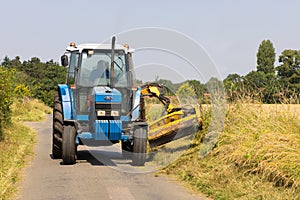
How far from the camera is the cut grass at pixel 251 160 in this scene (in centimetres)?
820

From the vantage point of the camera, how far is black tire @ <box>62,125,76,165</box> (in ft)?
37.7

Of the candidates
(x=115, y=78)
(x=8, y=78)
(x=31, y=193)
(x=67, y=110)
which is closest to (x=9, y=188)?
(x=31, y=193)

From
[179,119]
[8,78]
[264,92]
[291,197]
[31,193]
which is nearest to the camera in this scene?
[291,197]

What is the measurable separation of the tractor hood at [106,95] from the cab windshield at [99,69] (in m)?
0.44

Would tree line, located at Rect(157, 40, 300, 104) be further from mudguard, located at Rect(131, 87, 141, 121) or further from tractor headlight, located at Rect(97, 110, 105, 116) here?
tractor headlight, located at Rect(97, 110, 105, 116)

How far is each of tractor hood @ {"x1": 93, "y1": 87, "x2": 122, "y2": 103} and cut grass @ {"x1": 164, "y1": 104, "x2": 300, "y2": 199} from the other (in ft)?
6.92

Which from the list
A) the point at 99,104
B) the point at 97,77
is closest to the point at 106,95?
the point at 99,104

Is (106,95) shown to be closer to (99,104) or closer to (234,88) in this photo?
(99,104)

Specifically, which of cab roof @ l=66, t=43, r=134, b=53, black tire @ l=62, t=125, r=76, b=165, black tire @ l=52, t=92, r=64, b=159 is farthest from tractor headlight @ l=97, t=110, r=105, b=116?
cab roof @ l=66, t=43, r=134, b=53

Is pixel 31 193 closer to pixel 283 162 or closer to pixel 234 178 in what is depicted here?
pixel 234 178

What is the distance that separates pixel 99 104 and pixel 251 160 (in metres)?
4.00

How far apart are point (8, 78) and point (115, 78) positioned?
4.21 meters

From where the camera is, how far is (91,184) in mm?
9227

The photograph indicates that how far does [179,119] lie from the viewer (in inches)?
473
